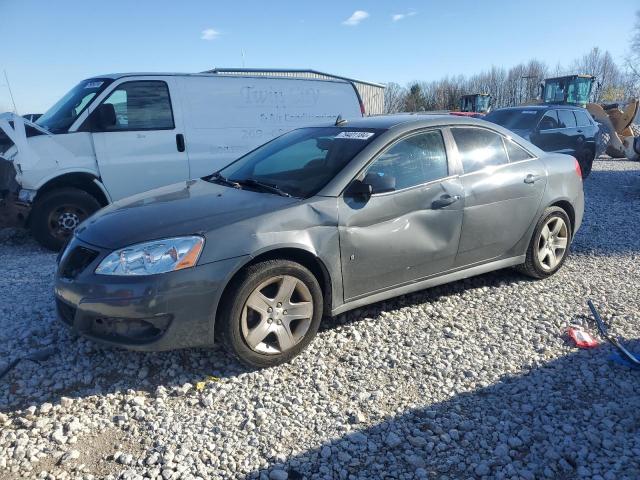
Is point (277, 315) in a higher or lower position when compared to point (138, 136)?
lower

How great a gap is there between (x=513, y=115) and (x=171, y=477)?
11322mm

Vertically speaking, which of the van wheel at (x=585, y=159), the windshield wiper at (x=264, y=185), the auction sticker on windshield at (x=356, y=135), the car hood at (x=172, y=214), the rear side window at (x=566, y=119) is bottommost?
the van wheel at (x=585, y=159)

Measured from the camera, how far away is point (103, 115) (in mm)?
6012

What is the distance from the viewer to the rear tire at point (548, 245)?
15.3 feet

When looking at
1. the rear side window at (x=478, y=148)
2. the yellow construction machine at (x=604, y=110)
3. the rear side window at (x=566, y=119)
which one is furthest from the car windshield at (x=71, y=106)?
the yellow construction machine at (x=604, y=110)

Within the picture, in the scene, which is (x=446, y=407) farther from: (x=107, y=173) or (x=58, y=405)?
(x=107, y=173)

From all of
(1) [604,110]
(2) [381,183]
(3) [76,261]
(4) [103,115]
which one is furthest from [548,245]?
(1) [604,110]

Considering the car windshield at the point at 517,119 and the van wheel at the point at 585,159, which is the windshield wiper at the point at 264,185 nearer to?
the car windshield at the point at 517,119

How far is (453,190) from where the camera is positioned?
3955 millimetres

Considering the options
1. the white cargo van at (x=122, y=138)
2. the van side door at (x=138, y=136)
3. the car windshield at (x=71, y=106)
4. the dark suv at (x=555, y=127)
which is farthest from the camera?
the dark suv at (x=555, y=127)

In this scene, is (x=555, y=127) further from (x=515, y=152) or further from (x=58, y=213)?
(x=58, y=213)

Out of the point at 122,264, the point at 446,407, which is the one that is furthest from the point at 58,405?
the point at 446,407

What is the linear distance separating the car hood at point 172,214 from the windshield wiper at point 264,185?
0.07 metres

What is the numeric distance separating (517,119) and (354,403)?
1023 cm
